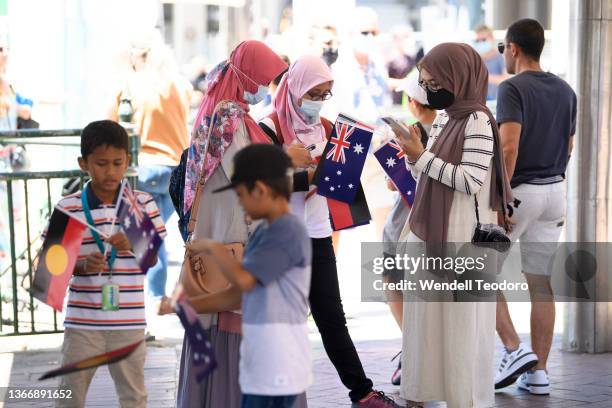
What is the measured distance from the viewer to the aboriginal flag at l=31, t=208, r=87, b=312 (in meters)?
4.85

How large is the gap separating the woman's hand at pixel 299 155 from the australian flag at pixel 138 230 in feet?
3.38

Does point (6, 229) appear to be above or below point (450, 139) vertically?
below

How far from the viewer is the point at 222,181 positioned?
559cm

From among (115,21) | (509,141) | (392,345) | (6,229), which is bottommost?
(392,345)

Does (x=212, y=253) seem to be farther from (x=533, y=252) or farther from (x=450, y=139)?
(x=533, y=252)

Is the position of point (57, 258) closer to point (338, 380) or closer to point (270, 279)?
point (270, 279)

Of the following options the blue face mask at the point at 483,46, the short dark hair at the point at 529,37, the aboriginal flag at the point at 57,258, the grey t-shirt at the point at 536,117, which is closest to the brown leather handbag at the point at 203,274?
the aboriginal flag at the point at 57,258

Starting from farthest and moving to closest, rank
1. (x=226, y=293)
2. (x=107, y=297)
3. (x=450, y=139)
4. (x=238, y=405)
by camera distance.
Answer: (x=450, y=139) < (x=238, y=405) < (x=107, y=297) < (x=226, y=293)

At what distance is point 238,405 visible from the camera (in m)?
5.46

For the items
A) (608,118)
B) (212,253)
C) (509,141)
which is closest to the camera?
(212,253)

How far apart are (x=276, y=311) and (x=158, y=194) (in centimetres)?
497

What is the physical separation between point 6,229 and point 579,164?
4135 mm

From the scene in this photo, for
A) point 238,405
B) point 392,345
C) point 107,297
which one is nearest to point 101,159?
point 107,297

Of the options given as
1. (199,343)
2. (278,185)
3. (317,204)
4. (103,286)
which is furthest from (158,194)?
Answer: (278,185)
